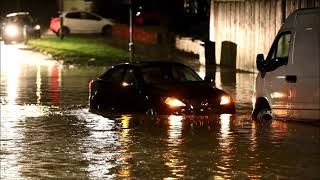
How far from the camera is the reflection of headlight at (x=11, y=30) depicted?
4666 cm

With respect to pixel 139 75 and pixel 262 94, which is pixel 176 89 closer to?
pixel 139 75

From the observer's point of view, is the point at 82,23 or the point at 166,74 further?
the point at 82,23

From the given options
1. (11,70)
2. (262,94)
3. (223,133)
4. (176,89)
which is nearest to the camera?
(223,133)

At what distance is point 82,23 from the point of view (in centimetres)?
5162

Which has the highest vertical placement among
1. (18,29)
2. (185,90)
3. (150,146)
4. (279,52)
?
(18,29)

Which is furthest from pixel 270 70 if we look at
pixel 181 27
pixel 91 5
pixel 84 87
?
pixel 91 5

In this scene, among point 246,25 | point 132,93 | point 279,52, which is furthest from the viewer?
point 246,25

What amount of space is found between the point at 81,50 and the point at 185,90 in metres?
23.5

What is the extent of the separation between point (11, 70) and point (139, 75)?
14.3 m

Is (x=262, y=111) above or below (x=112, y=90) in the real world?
below

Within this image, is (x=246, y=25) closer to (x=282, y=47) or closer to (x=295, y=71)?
(x=282, y=47)

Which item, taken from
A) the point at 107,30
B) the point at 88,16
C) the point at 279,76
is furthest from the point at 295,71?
the point at 88,16

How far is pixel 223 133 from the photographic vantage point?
41.1 ft

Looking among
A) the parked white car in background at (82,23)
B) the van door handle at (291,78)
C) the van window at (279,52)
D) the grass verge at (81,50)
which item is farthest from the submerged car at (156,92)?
the parked white car in background at (82,23)
